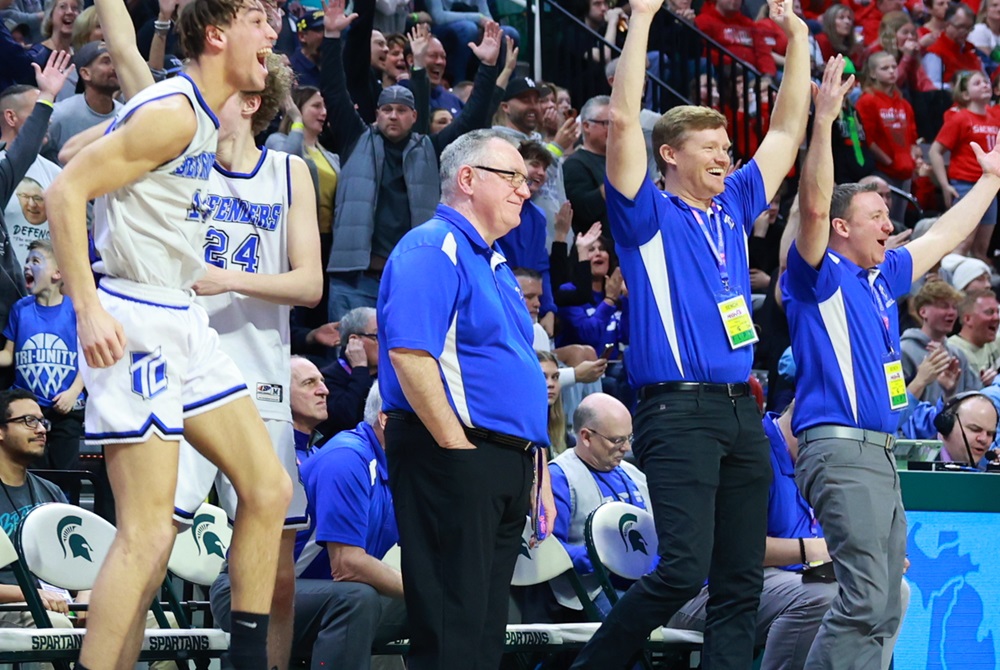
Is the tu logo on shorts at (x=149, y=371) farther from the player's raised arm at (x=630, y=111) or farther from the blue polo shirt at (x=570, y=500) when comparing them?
the blue polo shirt at (x=570, y=500)

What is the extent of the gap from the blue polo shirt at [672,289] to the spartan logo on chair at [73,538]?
2033mm

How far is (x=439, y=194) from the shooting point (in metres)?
9.52

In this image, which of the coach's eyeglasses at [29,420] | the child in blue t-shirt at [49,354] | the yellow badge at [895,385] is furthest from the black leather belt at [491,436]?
the child in blue t-shirt at [49,354]

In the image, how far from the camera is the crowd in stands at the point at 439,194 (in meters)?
6.74

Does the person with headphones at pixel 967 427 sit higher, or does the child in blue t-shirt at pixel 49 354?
the child in blue t-shirt at pixel 49 354

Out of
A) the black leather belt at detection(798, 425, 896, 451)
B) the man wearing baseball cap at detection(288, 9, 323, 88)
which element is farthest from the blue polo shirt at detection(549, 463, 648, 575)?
the man wearing baseball cap at detection(288, 9, 323, 88)

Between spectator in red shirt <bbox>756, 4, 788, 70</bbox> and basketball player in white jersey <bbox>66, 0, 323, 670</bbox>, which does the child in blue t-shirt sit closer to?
basketball player in white jersey <bbox>66, 0, 323, 670</bbox>

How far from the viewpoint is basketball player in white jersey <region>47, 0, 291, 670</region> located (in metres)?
3.69

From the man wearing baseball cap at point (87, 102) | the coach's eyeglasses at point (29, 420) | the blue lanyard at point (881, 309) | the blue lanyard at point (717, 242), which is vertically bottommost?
the coach's eyeglasses at point (29, 420)

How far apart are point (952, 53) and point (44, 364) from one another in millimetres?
10526

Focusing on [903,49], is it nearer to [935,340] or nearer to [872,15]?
[872,15]

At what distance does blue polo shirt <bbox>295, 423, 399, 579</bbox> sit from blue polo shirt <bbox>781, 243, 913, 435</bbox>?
1.64m

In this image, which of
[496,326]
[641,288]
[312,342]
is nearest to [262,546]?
[496,326]

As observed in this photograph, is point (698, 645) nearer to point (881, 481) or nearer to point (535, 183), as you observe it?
point (881, 481)
